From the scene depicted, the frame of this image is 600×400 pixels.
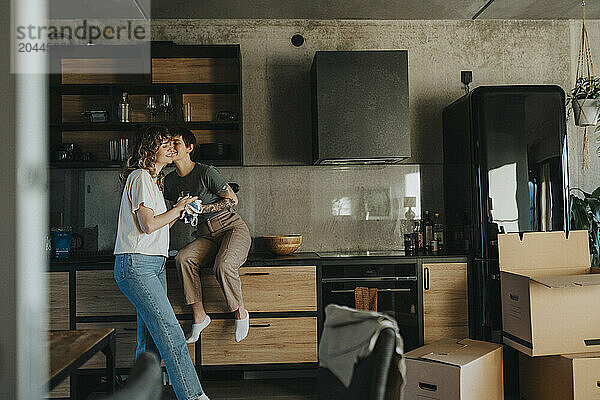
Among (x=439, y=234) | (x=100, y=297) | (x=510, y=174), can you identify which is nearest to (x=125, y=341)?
(x=100, y=297)

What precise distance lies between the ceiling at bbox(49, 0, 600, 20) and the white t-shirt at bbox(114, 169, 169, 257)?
1.45 m

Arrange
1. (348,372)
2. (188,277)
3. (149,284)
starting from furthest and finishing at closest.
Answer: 1. (188,277)
2. (149,284)
3. (348,372)

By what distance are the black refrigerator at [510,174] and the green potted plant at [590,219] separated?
0.36 meters

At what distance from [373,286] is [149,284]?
1466 millimetres

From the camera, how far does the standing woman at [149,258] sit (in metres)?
2.97

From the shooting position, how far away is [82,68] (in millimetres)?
4145

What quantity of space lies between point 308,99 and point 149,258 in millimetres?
1919

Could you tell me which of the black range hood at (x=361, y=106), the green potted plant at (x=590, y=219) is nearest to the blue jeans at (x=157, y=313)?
the black range hood at (x=361, y=106)

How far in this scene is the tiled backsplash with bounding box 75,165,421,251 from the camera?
4305 millimetres

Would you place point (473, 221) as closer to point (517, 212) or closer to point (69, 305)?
point (517, 212)

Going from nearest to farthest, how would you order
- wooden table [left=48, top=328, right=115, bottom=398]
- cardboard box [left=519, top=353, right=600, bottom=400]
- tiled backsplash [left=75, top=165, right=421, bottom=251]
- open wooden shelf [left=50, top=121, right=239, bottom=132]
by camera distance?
1. wooden table [left=48, top=328, right=115, bottom=398]
2. cardboard box [left=519, top=353, right=600, bottom=400]
3. open wooden shelf [left=50, top=121, right=239, bottom=132]
4. tiled backsplash [left=75, top=165, right=421, bottom=251]

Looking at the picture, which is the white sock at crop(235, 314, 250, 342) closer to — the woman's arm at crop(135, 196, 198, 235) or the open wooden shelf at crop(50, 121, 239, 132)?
the woman's arm at crop(135, 196, 198, 235)

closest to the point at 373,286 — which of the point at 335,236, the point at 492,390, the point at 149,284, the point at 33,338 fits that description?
the point at 335,236

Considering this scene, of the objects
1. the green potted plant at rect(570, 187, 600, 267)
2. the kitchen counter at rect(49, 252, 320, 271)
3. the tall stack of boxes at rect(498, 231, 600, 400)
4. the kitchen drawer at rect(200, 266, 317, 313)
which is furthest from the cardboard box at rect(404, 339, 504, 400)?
the green potted plant at rect(570, 187, 600, 267)
